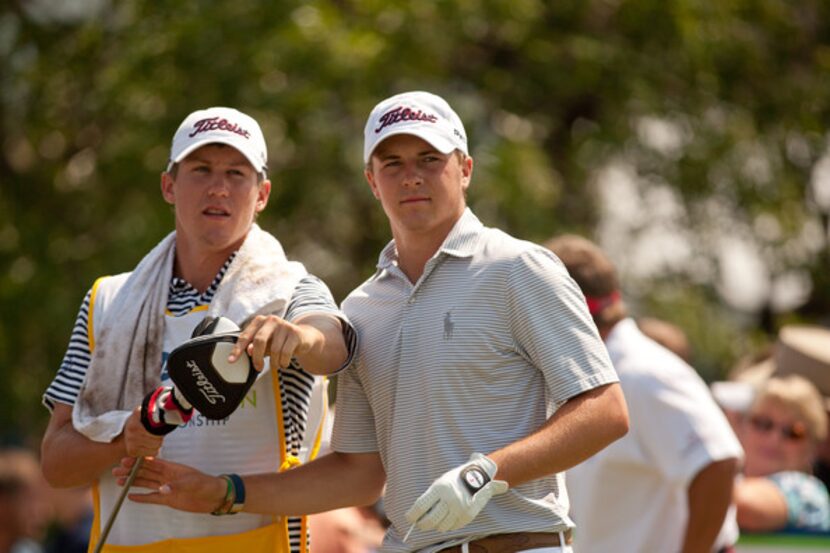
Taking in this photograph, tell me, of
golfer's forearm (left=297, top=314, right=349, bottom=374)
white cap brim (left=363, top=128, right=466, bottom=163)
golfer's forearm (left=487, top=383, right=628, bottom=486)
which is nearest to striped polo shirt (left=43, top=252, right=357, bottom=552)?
golfer's forearm (left=297, top=314, right=349, bottom=374)

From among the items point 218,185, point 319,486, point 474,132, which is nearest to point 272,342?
point 319,486

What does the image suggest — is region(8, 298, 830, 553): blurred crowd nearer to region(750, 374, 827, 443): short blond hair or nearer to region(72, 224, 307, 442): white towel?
region(750, 374, 827, 443): short blond hair

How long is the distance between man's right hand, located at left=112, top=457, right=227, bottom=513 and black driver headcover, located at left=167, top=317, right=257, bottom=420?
0.95 feet

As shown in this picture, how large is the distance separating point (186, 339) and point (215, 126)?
2.13ft

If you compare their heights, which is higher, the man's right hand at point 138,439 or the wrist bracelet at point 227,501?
the man's right hand at point 138,439

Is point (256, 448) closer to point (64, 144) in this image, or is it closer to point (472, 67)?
point (472, 67)

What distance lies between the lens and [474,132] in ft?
37.1

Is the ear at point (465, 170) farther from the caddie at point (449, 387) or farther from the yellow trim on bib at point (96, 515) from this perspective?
the yellow trim on bib at point (96, 515)

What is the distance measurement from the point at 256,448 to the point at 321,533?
186cm

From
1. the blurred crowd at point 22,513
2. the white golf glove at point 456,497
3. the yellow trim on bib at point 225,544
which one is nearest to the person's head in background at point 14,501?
the blurred crowd at point 22,513

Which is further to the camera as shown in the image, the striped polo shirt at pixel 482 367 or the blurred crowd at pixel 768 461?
the blurred crowd at pixel 768 461

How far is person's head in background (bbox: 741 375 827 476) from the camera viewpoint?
24.1 feet

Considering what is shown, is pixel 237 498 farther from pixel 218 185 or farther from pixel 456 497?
pixel 218 185

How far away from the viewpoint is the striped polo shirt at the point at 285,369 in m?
4.62
